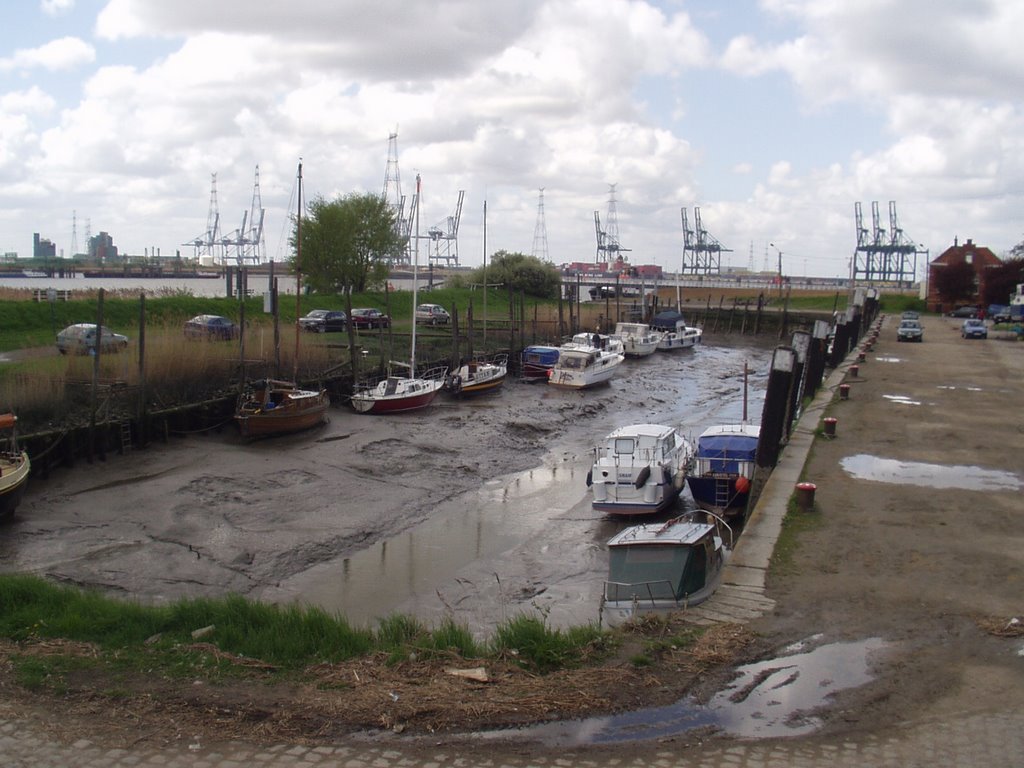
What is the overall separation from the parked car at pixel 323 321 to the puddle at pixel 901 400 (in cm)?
3133

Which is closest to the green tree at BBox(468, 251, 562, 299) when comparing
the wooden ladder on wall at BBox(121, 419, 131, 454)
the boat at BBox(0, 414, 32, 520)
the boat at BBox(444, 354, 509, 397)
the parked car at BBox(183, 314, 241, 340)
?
the boat at BBox(444, 354, 509, 397)

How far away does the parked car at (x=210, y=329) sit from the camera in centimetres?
4078

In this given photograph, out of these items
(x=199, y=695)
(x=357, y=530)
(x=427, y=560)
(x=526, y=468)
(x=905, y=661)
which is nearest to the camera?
(x=199, y=695)

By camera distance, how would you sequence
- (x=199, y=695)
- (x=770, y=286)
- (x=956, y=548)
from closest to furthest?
1. (x=199, y=695)
2. (x=956, y=548)
3. (x=770, y=286)

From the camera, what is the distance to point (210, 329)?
140 ft

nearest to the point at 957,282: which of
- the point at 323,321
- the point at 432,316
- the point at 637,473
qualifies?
the point at 432,316

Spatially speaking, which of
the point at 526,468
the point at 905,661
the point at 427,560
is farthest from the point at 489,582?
the point at 526,468

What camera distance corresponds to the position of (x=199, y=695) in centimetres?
892

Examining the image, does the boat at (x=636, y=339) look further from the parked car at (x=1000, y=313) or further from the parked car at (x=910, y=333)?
the parked car at (x=1000, y=313)

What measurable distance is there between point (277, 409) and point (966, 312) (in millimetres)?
79085

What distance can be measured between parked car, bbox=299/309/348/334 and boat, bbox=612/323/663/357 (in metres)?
20.5

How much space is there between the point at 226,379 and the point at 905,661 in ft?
100

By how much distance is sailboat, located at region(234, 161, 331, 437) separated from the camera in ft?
108

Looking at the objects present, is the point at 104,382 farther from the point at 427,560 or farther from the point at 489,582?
the point at 489,582
